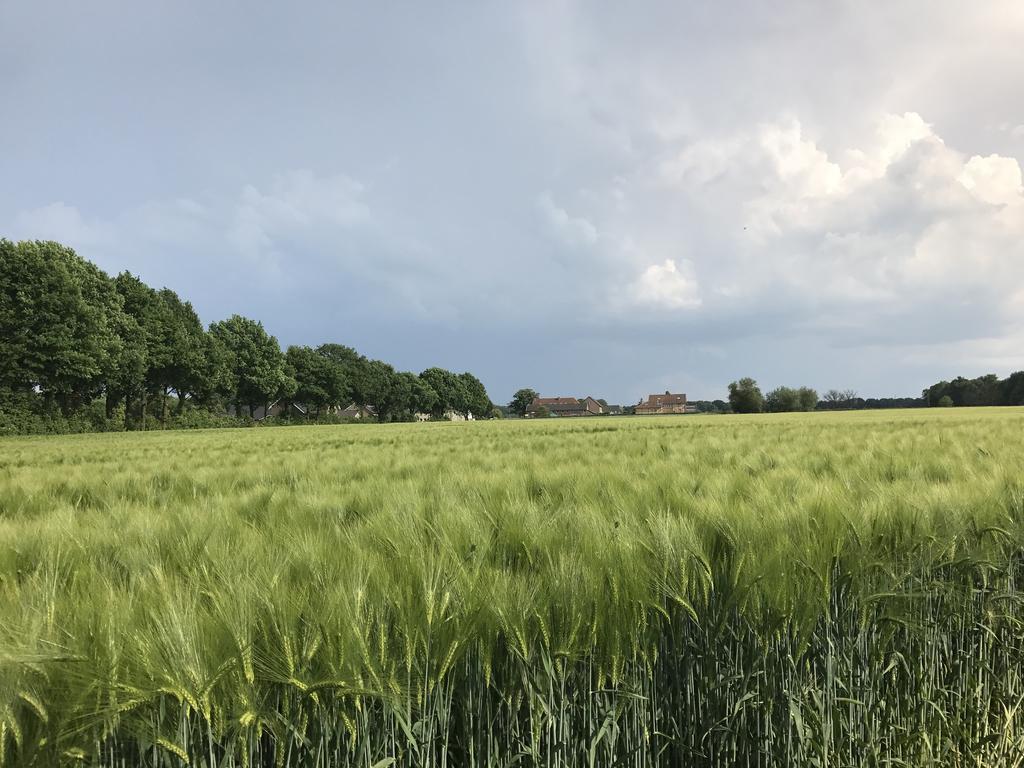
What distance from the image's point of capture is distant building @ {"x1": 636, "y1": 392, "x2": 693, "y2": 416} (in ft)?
450

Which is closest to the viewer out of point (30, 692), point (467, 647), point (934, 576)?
point (30, 692)

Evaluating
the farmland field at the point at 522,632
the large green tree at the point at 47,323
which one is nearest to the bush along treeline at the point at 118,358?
the large green tree at the point at 47,323

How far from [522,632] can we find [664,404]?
466 ft

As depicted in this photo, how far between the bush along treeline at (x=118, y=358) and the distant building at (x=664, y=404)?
89.4 meters

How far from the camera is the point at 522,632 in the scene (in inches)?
52.8

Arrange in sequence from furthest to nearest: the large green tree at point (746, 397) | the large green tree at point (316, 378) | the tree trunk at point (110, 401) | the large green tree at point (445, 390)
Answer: the large green tree at point (445, 390) < the large green tree at point (746, 397) < the large green tree at point (316, 378) < the tree trunk at point (110, 401)

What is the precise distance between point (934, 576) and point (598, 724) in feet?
5.25

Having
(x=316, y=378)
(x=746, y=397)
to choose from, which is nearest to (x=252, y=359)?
(x=316, y=378)

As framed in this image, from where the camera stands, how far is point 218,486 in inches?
158

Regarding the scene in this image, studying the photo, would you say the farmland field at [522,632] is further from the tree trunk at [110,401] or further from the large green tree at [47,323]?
the tree trunk at [110,401]

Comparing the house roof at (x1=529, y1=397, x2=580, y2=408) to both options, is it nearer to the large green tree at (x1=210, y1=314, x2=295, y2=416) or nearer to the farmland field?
the large green tree at (x1=210, y1=314, x2=295, y2=416)

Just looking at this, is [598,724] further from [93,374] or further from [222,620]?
[93,374]

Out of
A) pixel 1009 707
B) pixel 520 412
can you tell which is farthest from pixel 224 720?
pixel 520 412

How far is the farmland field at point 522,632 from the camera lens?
1.13 metres
